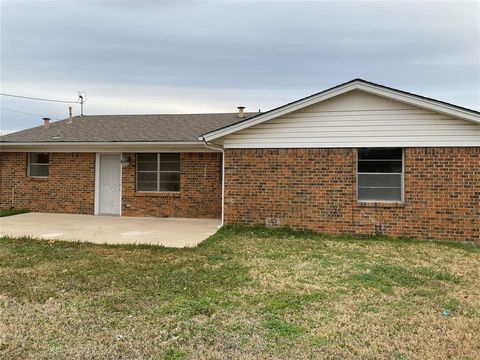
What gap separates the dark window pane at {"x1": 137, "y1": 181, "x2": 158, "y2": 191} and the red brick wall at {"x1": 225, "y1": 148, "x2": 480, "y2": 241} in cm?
371

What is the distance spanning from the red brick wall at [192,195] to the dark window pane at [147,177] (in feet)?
1.72

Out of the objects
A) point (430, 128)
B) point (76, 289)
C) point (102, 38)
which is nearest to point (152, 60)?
point (102, 38)

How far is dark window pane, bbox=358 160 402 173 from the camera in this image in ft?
29.5

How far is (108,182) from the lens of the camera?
1302 centimetres

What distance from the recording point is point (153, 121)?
15320 mm

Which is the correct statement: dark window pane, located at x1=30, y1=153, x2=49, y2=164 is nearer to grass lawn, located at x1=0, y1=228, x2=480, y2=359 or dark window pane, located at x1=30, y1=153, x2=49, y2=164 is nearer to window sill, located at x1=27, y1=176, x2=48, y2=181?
window sill, located at x1=27, y1=176, x2=48, y2=181

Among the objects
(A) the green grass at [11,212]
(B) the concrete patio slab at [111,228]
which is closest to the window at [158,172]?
(B) the concrete patio slab at [111,228]

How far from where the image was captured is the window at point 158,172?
12539mm

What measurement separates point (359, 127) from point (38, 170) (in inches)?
443

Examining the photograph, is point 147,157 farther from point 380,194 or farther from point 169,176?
point 380,194

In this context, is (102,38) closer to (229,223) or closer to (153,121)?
(153,121)

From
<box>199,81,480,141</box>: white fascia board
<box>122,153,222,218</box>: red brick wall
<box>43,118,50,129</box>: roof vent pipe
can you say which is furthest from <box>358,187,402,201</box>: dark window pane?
<box>43,118,50,129</box>: roof vent pipe

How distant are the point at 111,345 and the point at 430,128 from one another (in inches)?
324

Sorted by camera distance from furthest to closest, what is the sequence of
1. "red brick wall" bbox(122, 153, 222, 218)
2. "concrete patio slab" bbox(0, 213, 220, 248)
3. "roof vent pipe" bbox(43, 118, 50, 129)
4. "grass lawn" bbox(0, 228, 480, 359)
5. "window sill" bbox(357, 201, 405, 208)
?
A: "roof vent pipe" bbox(43, 118, 50, 129) < "red brick wall" bbox(122, 153, 222, 218) < "window sill" bbox(357, 201, 405, 208) < "concrete patio slab" bbox(0, 213, 220, 248) < "grass lawn" bbox(0, 228, 480, 359)
